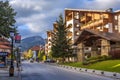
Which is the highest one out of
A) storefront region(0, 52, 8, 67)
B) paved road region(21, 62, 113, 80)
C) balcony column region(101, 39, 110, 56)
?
balcony column region(101, 39, 110, 56)

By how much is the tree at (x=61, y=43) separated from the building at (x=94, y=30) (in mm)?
2489

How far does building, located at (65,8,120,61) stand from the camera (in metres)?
66.1

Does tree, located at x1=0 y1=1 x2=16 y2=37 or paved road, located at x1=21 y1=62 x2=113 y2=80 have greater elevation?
tree, located at x1=0 y1=1 x2=16 y2=37

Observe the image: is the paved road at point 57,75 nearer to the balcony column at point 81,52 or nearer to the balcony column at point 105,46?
the balcony column at point 105,46

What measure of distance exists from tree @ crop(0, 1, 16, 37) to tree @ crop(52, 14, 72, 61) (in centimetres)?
5140

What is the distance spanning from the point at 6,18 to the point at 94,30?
4041 centimetres

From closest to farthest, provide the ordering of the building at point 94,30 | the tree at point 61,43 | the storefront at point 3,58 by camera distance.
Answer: the storefront at point 3,58, the building at point 94,30, the tree at point 61,43

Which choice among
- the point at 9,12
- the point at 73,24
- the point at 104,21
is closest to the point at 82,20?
the point at 73,24

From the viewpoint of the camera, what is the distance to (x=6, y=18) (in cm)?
3183

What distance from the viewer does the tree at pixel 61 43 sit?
83.8 m

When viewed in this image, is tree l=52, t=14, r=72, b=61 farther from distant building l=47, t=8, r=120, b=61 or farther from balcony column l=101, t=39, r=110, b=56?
balcony column l=101, t=39, r=110, b=56

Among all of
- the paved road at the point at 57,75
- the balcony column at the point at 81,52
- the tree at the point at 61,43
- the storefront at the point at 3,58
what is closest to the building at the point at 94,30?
the balcony column at the point at 81,52

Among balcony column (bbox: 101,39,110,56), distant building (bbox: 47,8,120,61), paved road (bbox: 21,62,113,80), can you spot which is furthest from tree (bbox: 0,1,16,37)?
balcony column (bbox: 101,39,110,56)

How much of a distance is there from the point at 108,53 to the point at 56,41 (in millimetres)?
23654
